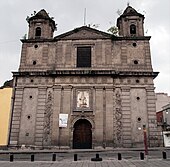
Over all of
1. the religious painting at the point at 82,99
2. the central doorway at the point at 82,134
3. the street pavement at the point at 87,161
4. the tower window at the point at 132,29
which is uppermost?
the tower window at the point at 132,29

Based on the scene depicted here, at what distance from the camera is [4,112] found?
85.7 feet

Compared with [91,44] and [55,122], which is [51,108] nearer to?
[55,122]

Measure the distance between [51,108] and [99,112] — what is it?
17.3ft

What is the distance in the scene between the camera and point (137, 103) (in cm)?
2533

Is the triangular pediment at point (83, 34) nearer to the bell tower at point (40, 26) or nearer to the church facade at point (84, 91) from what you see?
the church facade at point (84, 91)

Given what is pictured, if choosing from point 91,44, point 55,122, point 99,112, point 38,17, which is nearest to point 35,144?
point 55,122

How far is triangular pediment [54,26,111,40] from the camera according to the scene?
28.4 m

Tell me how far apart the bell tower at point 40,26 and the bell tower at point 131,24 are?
9.39 meters

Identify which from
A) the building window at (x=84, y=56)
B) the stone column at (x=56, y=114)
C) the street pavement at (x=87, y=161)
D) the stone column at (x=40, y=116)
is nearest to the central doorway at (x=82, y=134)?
the stone column at (x=56, y=114)

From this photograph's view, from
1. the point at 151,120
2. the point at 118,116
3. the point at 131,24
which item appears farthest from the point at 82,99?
the point at 131,24

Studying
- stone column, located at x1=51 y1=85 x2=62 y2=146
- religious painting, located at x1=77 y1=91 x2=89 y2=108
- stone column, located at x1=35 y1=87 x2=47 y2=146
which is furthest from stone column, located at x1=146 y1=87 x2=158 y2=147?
stone column, located at x1=35 y1=87 x2=47 y2=146

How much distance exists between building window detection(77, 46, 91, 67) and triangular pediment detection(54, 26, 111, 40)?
1.53m

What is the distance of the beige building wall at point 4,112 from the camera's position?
82.4ft

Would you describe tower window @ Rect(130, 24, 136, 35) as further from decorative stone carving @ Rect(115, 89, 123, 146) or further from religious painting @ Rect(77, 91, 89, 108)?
religious painting @ Rect(77, 91, 89, 108)
